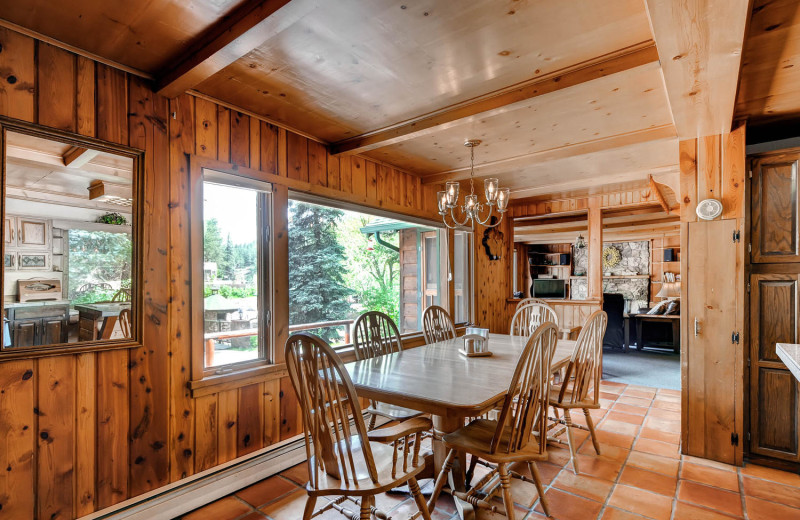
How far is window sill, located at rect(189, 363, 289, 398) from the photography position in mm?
2324

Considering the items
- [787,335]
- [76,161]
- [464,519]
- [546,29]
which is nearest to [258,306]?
[76,161]

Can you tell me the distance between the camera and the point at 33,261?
1.80 meters

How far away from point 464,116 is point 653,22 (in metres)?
1.20

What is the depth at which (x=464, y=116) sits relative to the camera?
2541mm

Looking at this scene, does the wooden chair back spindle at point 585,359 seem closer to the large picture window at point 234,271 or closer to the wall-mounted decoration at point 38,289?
the large picture window at point 234,271

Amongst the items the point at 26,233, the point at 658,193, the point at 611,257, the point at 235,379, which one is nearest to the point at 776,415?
the point at 658,193

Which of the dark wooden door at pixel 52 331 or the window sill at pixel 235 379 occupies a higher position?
the dark wooden door at pixel 52 331

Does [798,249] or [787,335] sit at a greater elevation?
[798,249]

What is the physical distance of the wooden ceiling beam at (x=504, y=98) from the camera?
6.31ft

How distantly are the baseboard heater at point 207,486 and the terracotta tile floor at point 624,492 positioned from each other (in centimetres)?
5

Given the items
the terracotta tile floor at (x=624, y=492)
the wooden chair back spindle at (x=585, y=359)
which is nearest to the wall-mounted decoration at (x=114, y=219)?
the terracotta tile floor at (x=624, y=492)

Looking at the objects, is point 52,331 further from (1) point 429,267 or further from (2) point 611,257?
(2) point 611,257

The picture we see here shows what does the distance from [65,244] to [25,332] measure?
16.8 inches

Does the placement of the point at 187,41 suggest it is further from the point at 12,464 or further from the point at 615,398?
the point at 615,398
